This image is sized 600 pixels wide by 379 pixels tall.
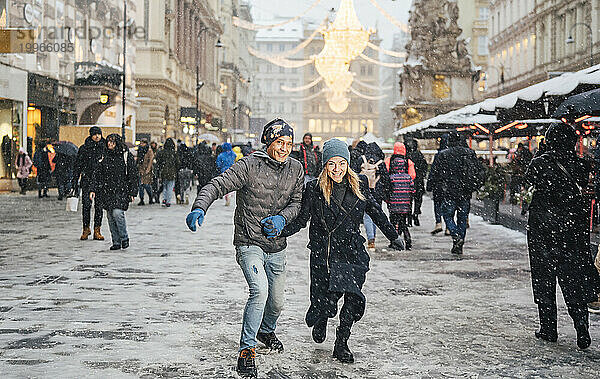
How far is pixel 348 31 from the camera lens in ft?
112

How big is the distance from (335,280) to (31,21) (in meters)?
25.9

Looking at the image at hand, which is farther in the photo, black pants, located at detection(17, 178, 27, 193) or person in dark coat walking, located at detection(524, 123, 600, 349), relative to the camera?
black pants, located at detection(17, 178, 27, 193)

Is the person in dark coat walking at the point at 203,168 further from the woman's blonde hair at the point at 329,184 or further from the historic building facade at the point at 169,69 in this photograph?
the woman's blonde hair at the point at 329,184

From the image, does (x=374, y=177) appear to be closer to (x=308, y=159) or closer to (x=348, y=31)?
(x=308, y=159)

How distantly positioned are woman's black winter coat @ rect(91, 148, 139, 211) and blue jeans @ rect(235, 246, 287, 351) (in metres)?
7.05

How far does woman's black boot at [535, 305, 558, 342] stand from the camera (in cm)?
687

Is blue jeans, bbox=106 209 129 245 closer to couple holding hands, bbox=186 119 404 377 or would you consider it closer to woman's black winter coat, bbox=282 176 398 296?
couple holding hands, bbox=186 119 404 377

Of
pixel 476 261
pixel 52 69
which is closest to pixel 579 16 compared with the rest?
pixel 52 69

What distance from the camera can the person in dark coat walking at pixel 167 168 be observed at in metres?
23.3

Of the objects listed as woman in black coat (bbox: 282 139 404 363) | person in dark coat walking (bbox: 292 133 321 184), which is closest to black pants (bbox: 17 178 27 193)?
person in dark coat walking (bbox: 292 133 321 184)

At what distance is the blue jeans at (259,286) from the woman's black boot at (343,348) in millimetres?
518

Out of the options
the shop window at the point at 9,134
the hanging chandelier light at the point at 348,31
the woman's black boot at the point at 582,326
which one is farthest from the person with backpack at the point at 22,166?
the woman's black boot at the point at 582,326

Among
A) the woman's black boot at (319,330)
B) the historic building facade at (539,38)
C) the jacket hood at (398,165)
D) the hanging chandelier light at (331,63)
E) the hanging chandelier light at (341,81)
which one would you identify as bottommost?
the woman's black boot at (319,330)

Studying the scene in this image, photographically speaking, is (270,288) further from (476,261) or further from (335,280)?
(476,261)
